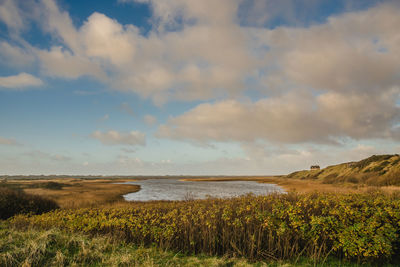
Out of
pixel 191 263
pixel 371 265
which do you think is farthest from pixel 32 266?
pixel 371 265

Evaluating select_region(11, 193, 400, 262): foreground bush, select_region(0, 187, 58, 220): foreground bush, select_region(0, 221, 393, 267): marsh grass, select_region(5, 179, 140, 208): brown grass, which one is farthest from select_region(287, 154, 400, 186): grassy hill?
select_region(0, 187, 58, 220): foreground bush

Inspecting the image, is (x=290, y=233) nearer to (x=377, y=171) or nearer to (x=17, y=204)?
(x=17, y=204)

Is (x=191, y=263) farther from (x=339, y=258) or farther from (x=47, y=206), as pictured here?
(x=47, y=206)

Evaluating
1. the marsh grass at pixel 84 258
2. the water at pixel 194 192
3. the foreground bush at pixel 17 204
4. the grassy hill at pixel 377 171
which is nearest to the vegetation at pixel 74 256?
the marsh grass at pixel 84 258

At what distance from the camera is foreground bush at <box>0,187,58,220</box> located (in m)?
18.6

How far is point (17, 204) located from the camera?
19.3 meters

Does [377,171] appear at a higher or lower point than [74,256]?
higher

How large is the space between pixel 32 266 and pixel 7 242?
2.70 m

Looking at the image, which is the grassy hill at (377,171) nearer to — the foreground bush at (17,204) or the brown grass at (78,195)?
the brown grass at (78,195)

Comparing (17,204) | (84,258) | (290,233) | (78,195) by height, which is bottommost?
(78,195)

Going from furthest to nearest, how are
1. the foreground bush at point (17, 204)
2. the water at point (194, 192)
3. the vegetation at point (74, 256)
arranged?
the water at point (194, 192) < the foreground bush at point (17, 204) < the vegetation at point (74, 256)

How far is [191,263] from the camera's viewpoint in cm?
739

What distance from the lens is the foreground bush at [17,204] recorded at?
18.6 m

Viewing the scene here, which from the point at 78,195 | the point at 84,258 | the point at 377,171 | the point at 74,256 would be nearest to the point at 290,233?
the point at 84,258
